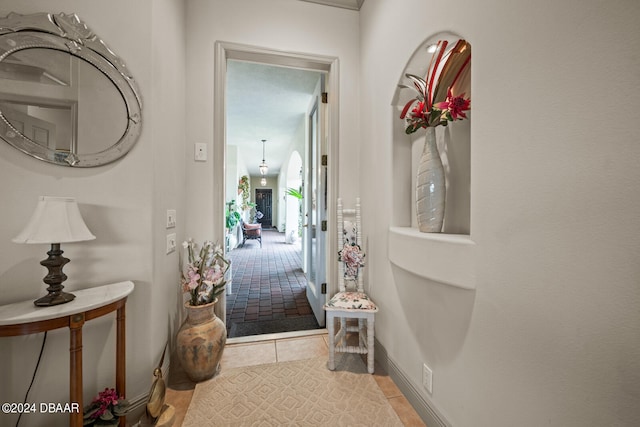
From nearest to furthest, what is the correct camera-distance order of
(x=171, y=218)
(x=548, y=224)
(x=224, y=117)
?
1. (x=548, y=224)
2. (x=171, y=218)
3. (x=224, y=117)

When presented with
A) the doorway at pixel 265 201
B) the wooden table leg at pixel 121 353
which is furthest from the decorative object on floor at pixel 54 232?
the doorway at pixel 265 201

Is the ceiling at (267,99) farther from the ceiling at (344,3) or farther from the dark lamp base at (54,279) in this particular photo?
the dark lamp base at (54,279)

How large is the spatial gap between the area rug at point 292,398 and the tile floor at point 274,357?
0.06 meters

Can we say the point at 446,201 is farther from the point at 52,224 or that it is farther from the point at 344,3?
the point at 344,3

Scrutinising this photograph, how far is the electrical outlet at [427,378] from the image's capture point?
1262mm

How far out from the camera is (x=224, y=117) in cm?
199

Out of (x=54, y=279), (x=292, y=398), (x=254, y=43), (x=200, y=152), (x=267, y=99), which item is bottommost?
(x=292, y=398)

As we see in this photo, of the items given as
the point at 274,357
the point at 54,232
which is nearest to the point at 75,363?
the point at 54,232

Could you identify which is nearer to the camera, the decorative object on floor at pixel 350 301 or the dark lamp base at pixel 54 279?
the dark lamp base at pixel 54 279

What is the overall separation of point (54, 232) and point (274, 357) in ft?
5.02

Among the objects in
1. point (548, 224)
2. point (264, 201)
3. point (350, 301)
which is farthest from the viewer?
point (264, 201)

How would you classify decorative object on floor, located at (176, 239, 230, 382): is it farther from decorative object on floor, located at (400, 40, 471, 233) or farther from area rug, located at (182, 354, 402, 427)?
decorative object on floor, located at (400, 40, 471, 233)

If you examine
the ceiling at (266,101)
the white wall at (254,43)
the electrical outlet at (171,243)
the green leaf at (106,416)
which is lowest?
the green leaf at (106,416)

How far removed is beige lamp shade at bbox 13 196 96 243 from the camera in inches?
38.9
